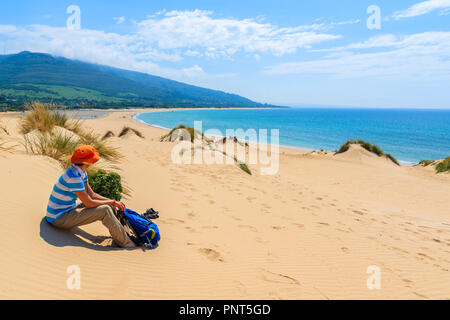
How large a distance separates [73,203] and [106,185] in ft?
5.19

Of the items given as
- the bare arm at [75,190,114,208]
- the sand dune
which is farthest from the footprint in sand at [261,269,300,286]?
the sand dune

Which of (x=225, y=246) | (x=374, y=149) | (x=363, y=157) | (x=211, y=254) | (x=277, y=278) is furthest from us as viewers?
(x=374, y=149)

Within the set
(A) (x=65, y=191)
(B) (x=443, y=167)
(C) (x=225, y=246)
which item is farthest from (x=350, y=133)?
(A) (x=65, y=191)

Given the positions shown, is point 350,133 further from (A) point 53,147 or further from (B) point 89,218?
(B) point 89,218

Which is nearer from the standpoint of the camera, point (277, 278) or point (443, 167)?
point (277, 278)

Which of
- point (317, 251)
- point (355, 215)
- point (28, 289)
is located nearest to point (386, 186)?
point (355, 215)

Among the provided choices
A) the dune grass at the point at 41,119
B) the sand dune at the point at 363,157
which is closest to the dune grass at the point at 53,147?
the dune grass at the point at 41,119

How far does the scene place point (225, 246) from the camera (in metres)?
4.56

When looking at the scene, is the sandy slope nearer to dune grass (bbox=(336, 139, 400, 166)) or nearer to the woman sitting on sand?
the woman sitting on sand

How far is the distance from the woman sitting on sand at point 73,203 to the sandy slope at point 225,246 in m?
0.22

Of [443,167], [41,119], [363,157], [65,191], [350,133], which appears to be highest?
[350,133]

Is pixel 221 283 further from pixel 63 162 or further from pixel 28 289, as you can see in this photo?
pixel 63 162

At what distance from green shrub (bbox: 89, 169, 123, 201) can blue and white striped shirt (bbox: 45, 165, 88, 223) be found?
1.50 metres

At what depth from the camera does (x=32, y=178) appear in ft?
16.8
